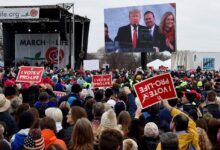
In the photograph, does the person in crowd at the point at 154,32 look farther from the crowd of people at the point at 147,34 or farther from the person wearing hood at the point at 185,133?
the person wearing hood at the point at 185,133

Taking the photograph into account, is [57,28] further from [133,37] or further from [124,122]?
[124,122]

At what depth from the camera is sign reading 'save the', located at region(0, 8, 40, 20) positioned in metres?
30.3

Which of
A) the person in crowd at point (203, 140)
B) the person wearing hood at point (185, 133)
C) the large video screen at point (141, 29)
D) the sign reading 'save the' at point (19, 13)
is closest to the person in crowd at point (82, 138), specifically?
the person wearing hood at point (185, 133)

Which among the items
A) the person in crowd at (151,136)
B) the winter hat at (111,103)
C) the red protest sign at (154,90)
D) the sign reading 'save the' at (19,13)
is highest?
the sign reading 'save the' at (19,13)

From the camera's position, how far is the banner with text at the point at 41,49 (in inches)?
1437

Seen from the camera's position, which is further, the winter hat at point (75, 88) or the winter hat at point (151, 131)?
the winter hat at point (75, 88)

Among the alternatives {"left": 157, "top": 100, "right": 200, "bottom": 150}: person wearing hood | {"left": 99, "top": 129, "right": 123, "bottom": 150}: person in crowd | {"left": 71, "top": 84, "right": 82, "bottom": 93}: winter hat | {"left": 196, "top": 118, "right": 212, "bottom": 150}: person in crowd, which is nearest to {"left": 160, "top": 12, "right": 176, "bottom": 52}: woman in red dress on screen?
{"left": 71, "top": 84, "right": 82, "bottom": 93}: winter hat

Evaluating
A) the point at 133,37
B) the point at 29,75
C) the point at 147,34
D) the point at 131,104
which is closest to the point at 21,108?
the point at 131,104

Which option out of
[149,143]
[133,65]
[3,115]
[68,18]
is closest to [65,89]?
[3,115]

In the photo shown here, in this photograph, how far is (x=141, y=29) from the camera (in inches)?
1371

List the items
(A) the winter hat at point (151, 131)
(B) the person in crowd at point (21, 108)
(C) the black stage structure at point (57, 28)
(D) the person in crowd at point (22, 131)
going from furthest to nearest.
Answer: (C) the black stage structure at point (57, 28), (B) the person in crowd at point (21, 108), (A) the winter hat at point (151, 131), (D) the person in crowd at point (22, 131)

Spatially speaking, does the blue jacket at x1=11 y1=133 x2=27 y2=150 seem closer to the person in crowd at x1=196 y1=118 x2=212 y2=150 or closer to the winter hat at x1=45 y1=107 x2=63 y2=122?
the winter hat at x1=45 y1=107 x2=63 y2=122

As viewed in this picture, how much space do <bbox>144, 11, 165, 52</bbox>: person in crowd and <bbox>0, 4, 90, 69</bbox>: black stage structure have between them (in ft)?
14.2

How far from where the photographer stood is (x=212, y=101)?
8.65m
